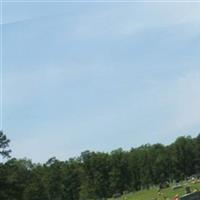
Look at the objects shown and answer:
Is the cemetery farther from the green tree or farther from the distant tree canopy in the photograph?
the distant tree canopy

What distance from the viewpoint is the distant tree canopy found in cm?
13138

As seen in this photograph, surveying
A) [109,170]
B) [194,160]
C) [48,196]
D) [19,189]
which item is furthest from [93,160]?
[19,189]

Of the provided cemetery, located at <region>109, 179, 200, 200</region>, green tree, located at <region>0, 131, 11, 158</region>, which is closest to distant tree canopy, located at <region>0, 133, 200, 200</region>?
cemetery, located at <region>109, 179, 200, 200</region>

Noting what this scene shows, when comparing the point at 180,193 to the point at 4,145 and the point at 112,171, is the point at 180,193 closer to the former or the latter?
the point at 4,145

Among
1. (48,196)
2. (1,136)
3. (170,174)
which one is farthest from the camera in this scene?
(170,174)

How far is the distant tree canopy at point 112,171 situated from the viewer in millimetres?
131375

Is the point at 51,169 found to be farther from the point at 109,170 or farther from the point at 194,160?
the point at 194,160

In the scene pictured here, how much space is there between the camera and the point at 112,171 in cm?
13325

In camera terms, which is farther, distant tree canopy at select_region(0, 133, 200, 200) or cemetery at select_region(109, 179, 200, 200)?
distant tree canopy at select_region(0, 133, 200, 200)

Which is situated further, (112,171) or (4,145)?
(112,171)

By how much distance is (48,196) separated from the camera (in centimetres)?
12681

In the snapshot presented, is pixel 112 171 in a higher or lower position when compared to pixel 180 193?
higher

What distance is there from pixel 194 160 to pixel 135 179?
40.5 feet

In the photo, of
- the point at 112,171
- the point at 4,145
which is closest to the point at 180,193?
the point at 4,145
